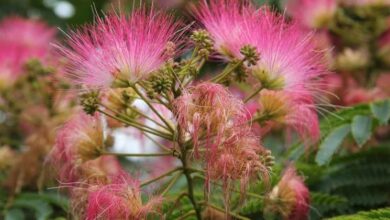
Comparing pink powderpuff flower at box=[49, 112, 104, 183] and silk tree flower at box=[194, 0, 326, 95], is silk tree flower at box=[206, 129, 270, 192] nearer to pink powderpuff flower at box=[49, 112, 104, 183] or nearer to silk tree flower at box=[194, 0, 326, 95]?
silk tree flower at box=[194, 0, 326, 95]

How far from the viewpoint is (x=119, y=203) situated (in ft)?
7.84

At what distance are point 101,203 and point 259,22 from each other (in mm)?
755

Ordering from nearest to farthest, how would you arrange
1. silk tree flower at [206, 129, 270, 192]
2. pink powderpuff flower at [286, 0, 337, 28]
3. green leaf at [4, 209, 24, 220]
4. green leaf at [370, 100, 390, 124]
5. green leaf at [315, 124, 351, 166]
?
silk tree flower at [206, 129, 270, 192], green leaf at [315, 124, 351, 166], green leaf at [370, 100, 390, 124], green leaf at [4, 209, 24, 220], pink powderpuff flower at [286, 0, 337, 28]

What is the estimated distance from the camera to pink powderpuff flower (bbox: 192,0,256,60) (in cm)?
264

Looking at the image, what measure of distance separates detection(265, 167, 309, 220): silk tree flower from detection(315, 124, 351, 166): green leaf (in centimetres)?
20

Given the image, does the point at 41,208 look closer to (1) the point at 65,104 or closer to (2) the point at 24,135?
(1) the point at 65,104

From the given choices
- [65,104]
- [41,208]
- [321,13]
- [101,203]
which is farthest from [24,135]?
[101,203]

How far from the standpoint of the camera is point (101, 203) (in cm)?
241

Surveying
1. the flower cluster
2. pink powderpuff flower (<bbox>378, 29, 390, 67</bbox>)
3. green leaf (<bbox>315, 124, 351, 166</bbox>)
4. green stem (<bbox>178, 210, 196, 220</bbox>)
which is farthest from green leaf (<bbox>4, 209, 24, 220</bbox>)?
pink powderpuff flower (<bbox>378, 29, 390, 67</bbox>)

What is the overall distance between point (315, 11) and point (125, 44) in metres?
1.74

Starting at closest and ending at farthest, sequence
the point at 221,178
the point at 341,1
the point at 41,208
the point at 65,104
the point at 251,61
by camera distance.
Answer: the point at 221,178
the point at 251,61
the point at 41,208
the point at 65,104
the point at 341,1

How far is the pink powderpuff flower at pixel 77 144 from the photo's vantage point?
275cm

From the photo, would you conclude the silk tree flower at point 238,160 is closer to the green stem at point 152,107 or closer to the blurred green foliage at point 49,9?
the green stem at point 152,107

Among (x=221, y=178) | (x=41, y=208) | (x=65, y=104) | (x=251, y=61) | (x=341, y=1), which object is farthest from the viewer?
(x=341, y=1)
